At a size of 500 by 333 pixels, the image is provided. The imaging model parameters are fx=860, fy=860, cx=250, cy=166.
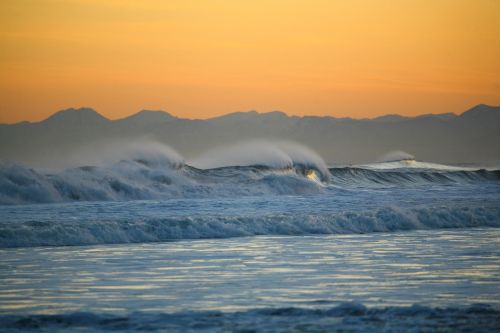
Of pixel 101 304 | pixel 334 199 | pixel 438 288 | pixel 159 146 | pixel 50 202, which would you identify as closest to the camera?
pixel 101 304

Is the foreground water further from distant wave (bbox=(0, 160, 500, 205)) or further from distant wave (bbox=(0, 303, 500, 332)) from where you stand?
distant wave (bbox=(0, 160, 500, 205))

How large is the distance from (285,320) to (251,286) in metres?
2.07

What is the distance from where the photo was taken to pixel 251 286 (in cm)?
1065

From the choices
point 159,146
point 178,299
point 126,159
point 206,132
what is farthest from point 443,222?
point 206,132

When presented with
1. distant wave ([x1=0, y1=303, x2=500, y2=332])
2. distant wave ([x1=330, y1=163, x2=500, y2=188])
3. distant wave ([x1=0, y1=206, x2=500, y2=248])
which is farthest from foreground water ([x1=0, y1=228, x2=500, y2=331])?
distant wave ([x1=330, y1=163, x2=500, y2=188])

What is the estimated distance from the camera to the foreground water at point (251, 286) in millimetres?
8656

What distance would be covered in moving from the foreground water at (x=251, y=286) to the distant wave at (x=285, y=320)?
10 millimetres

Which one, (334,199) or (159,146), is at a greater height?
(159,146)

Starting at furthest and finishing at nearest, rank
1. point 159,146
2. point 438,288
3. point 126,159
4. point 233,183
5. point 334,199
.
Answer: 1. point 159,146
2. point 126,159
3. point 233,183
4. point 334,199
5. point 438,288

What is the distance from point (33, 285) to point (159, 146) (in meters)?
25.4

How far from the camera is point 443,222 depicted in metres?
20.3

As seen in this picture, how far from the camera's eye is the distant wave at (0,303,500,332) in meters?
8.30

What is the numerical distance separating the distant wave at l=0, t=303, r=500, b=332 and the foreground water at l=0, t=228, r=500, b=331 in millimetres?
10

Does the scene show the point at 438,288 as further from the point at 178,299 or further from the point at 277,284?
the point at 178,299
